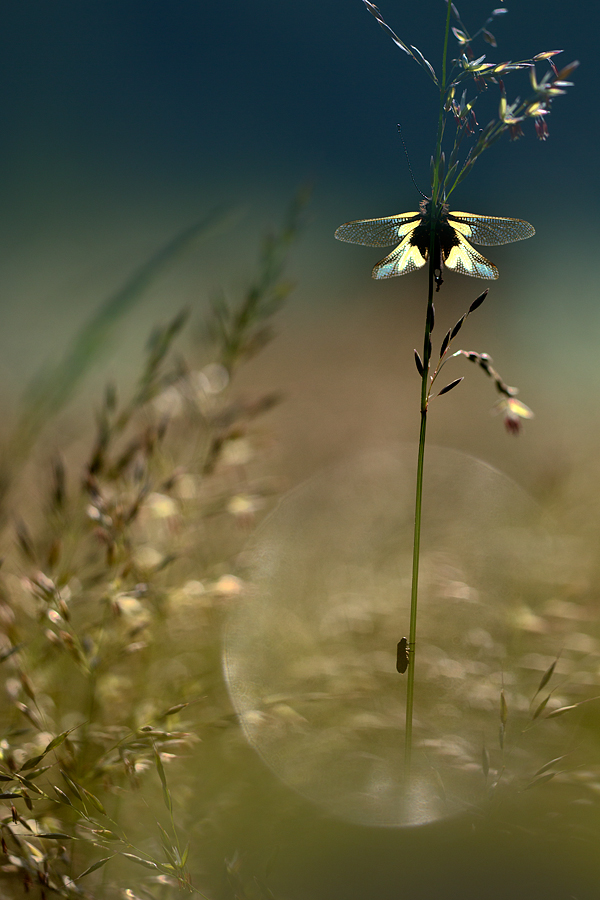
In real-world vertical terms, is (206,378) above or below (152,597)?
above

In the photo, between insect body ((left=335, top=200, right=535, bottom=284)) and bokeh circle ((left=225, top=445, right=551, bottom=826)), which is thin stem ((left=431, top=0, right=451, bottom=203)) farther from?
bokeh circle ((left=225, top=445, right=551, bottom=826))

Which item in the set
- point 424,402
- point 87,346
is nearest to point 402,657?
point 424,402

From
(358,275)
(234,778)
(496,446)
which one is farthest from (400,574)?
(358,275)

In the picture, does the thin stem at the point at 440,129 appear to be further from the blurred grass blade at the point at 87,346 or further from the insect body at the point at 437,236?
the blurred grass blade at the point at 87,346

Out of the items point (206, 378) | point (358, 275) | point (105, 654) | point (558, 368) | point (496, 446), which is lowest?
point (105, 654)

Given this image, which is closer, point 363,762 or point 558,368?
point 363,762

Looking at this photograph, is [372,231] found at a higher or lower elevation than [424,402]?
higher

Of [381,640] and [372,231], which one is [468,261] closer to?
[372,231]

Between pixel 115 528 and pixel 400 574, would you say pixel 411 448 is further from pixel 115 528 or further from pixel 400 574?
pixel 115 528
